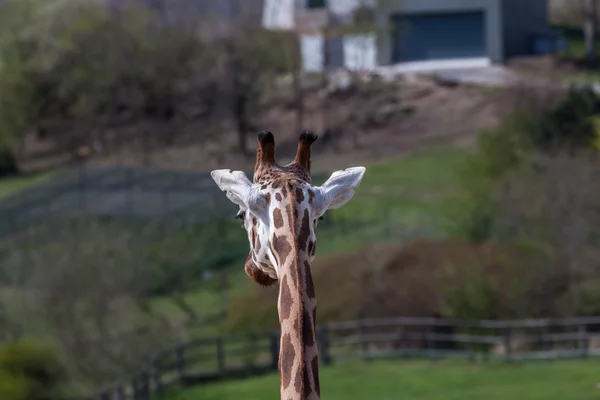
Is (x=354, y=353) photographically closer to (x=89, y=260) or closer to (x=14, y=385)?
(x=89, y=260)

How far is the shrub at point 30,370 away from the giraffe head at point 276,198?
1872 cm

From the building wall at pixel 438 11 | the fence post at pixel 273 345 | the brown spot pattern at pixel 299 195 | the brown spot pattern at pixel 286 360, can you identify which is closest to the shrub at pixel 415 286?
the fence post at pixel 273 345

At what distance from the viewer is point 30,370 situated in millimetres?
25078

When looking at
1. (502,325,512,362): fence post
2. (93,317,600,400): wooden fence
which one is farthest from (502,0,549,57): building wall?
(502,325,512,362): fence post

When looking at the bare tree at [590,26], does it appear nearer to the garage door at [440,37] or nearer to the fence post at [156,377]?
the garage door at [440,37]

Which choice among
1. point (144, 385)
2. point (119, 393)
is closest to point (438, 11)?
point (144, 385)

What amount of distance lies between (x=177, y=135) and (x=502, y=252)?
2466 centimetres

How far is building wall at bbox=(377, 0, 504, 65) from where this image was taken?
54.5m

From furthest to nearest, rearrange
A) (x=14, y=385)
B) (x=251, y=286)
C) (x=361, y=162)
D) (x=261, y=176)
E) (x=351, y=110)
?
1. (x=351, y=110)
2. (x=361, y=162)
3. (x=251, y=286)
4. (x=14, y=385)
5. (x=261, y=176)

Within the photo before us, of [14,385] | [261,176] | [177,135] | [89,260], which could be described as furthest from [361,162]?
[261,176]

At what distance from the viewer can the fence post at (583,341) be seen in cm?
2752

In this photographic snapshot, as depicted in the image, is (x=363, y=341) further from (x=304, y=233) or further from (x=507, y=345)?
(x=304, y=233)

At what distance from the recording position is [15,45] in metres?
54.9

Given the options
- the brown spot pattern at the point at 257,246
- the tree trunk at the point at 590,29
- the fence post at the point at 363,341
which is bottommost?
the fence post at the point at 363,341
